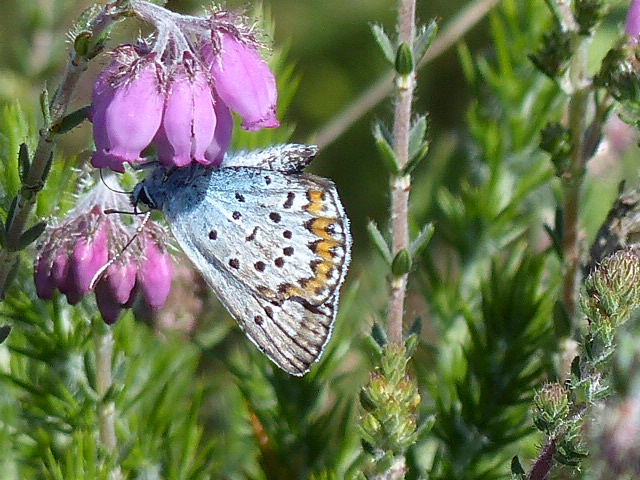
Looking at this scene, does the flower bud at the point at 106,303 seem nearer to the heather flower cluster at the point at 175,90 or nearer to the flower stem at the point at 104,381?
the flower stem at the point at 104,381

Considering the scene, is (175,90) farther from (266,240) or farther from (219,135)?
(266,240)

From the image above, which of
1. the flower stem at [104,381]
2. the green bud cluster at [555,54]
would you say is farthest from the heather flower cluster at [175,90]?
the green bud cluster at [555,54]

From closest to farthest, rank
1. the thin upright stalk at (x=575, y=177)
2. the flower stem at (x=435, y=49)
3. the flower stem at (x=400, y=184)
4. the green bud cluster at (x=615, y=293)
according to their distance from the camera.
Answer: the green bud cluster at (x=615, y=293) < the flower stem at (x=400, y=184) < the thin upright stalk at (x=575, y=177) < the flower stem at (x=435, y=49)

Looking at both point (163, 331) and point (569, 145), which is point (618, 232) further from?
point (163, 331)

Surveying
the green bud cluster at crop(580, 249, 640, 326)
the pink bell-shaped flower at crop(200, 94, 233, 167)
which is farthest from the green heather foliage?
the pink bell-shaped flower at crop(200, 94, 233, 167)

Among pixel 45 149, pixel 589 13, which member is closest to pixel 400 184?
pixel 589 13

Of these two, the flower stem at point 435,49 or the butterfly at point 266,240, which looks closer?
the butterfly at point 266,240

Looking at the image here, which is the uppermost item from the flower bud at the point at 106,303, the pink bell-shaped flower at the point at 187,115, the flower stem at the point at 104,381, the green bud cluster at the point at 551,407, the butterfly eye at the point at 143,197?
the pink bell-shaped flower at the point at 187,115
